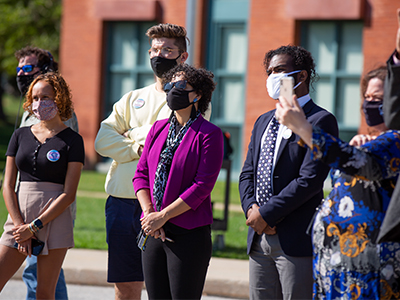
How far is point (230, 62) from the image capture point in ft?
53.2

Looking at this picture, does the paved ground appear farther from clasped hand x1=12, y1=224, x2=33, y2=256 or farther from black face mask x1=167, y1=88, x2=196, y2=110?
black face mask x1=167, y1=88, x2=196, y2=110

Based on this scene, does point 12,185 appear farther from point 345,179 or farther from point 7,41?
point 7,41

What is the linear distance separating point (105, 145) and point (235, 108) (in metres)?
12.1

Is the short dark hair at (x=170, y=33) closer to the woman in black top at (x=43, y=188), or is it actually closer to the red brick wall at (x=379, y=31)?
the woman in black top at (x=43, y=188)

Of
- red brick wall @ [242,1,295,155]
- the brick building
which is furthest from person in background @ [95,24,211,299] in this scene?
red brick wall @ [242,1,295,155]

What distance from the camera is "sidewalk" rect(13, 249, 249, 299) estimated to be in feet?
21.1

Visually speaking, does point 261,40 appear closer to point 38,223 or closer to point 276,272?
point 38,223

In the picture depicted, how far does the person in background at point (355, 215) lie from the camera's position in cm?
296

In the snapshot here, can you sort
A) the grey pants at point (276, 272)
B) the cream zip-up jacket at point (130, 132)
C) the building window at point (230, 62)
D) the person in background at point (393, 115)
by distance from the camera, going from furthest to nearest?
1. the building window at point (230, 62)
2. the cream zip-up jacket at point (130, 132)
3. the grey pants at point (276, 272)
4. the person in background at point (393, 115)

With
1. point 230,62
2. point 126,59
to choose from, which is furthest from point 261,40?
point 126,59

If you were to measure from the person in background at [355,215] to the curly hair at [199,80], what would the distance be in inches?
38.9

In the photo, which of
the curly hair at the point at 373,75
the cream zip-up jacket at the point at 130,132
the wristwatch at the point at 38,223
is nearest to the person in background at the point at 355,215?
the curly hair at the point at 373,75

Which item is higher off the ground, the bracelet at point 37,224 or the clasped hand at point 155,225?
the clasped hand at point 155,225

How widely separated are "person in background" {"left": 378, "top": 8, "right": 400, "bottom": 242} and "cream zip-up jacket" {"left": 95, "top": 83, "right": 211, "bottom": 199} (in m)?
1.95
